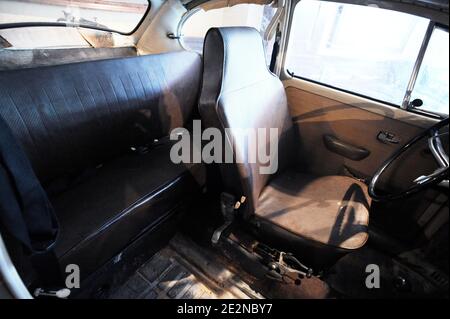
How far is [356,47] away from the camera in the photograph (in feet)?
4.82

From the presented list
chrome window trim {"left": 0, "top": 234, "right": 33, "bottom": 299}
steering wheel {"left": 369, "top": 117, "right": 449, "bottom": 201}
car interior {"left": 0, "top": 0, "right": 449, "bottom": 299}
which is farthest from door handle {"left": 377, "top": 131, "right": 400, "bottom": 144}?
chrome window trim {"left": 0, "top": 234, "right": 33, "bottom": 299}

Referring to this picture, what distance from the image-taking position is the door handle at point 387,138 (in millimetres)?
1344

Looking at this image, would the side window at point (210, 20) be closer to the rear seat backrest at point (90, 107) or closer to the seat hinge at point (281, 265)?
the rear seat backrest at point (90, 107)

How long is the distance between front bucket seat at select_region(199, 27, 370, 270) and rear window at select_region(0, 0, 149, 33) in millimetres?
1554

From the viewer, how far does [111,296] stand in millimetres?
1250

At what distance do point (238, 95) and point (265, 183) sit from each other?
Answer: 0.50m

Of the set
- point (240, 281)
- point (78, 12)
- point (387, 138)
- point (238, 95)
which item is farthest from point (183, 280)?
point (78, 12)

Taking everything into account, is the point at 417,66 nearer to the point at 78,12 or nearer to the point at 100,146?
the point at 100,146

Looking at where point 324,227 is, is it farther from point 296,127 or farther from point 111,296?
point 111,296

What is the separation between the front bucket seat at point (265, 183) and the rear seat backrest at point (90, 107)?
65cm

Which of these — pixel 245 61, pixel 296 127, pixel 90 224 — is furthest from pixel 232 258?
pixel 245 61

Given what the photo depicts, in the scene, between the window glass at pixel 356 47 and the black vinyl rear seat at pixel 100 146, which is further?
the window glass at pixel 356 47

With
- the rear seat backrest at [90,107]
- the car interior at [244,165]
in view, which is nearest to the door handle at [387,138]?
the car interior at [244,165]
